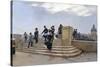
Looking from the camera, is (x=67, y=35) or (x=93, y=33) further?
(x=93, y=33)

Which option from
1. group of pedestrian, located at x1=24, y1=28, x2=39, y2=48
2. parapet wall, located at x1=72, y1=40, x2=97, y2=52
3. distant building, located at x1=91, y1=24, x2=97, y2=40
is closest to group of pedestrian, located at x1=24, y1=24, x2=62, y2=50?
group of pedestrian, located at x1=24, y1=28, x2=39, y2=48

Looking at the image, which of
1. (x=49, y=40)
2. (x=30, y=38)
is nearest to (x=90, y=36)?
(x=49, y=40)

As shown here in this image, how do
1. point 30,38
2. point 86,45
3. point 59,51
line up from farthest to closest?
1. point 86,45
2. point 59,51
3. point 30,38

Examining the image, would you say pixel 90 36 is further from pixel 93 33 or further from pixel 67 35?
pixel 67 35

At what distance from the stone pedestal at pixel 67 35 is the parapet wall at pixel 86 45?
81mm

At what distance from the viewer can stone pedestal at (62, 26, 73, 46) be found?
8.38ft

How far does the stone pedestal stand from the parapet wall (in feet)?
0.27

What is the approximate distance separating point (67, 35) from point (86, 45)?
13.7 inches

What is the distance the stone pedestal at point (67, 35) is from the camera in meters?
2.55

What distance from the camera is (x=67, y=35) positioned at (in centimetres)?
257

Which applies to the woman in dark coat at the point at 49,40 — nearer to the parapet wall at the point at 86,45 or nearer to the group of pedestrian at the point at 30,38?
the group of pedestrian at the point at 30,38

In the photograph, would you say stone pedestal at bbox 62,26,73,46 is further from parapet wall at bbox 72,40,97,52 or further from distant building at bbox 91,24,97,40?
distant building at bbox 91,24,97,40

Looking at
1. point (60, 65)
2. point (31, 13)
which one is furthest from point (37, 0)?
point (60, 65)

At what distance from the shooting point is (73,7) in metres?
2.62
